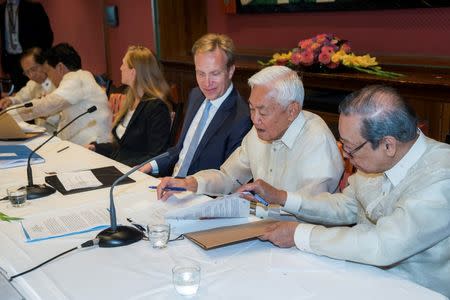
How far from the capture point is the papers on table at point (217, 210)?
5.46 feet

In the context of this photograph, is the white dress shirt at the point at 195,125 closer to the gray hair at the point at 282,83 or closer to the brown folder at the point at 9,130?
the gray hair at the point at 282,83

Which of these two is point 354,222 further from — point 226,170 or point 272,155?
point 226,170

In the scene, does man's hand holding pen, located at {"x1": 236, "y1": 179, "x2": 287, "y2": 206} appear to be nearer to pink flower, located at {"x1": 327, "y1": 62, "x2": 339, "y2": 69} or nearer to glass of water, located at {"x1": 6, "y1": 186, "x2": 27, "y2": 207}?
glass of water, located at {"x1": 6, "y1": 186, "x2": 27, "y2": 207}

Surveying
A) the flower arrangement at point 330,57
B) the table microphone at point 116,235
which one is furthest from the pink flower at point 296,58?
the table microphone at point 116,235

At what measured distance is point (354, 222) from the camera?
6.18ft

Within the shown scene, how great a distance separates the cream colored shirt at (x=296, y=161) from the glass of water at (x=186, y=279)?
0.67 meters

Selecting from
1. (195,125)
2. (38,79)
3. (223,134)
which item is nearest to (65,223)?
(223,134)

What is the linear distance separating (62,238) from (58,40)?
6.79 metres

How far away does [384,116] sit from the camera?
1.47 m

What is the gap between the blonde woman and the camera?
3129 mm

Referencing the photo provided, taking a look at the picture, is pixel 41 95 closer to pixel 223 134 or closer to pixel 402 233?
pixel 223 134

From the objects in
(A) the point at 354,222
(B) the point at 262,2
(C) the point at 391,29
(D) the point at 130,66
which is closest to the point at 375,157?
(A) the point at 354,222

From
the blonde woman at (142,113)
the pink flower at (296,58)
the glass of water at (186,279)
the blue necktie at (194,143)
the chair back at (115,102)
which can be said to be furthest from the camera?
the chair back at (115,102)

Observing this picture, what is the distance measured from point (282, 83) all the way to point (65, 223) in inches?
36.5
